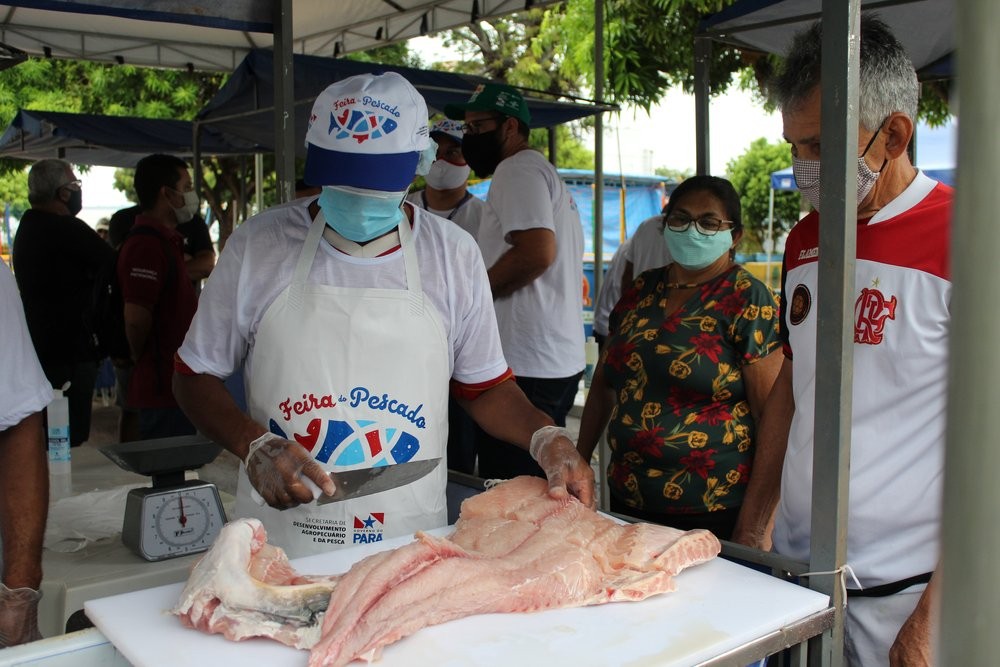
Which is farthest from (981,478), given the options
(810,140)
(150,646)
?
(810,140)

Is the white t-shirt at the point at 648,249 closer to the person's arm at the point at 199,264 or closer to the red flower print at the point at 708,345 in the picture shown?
the red flower print at the point at 708,345

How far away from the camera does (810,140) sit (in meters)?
1.98

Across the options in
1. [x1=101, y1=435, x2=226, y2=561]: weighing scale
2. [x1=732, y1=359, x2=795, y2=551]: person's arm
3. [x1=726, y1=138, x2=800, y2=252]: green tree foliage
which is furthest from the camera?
[x1=726, y1=138, x2=800, y2=252]: green tree foliage

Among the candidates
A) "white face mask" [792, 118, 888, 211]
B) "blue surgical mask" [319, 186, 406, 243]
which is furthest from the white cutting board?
"blue surgical mask" [319, 186, 406, 243]

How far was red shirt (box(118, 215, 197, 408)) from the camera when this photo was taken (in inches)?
193

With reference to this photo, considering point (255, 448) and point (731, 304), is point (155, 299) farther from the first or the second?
point (731, 304)

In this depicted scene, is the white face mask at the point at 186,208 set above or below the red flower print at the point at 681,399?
above

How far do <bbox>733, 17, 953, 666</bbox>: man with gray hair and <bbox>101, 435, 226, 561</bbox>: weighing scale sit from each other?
185cm

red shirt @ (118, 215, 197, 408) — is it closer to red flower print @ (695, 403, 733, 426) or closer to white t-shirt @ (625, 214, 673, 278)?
white t-shirt @ (625, 214, 673, 278)

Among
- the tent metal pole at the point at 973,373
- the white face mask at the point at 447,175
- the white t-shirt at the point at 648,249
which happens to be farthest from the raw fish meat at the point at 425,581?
the white t-shirt at the point at 648,249

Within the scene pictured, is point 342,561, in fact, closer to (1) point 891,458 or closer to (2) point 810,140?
(1) point 891,458

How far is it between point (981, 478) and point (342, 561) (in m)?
1.57

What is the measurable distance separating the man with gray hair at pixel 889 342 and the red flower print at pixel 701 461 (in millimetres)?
707

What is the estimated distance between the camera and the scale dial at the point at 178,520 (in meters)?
2.76
